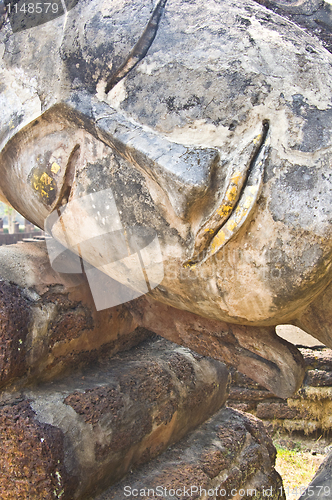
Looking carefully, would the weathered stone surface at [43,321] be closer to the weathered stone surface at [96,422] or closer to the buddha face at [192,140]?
the weathered stone surface at [96,422]

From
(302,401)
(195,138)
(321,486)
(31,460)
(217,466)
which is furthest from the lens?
(302,401)

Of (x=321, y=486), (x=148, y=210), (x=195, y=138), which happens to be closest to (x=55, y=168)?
(x=148, y=210)

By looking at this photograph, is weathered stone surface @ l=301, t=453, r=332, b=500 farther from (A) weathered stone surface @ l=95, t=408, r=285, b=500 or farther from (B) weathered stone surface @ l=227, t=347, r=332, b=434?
(B) weathered stone surface @ l=227, t=347, r=332, b=434

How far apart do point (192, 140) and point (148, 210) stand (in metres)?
0.18

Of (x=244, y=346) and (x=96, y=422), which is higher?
(x=244, y=346)

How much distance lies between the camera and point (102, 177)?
99 cm

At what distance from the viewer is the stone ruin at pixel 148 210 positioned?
2.75 ft

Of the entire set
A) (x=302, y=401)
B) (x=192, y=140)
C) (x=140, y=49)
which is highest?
(x=140, y=49)

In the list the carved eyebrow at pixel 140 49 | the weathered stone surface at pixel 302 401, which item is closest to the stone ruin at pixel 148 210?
the carved eyebrow at pixel 140 49

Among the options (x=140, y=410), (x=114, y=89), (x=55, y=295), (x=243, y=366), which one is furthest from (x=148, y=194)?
(x=140, y=410)

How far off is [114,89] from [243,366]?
0.84m

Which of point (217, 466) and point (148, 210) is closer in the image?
point (148, 210)

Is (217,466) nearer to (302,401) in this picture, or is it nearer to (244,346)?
(244,346)

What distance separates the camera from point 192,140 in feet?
2.87
